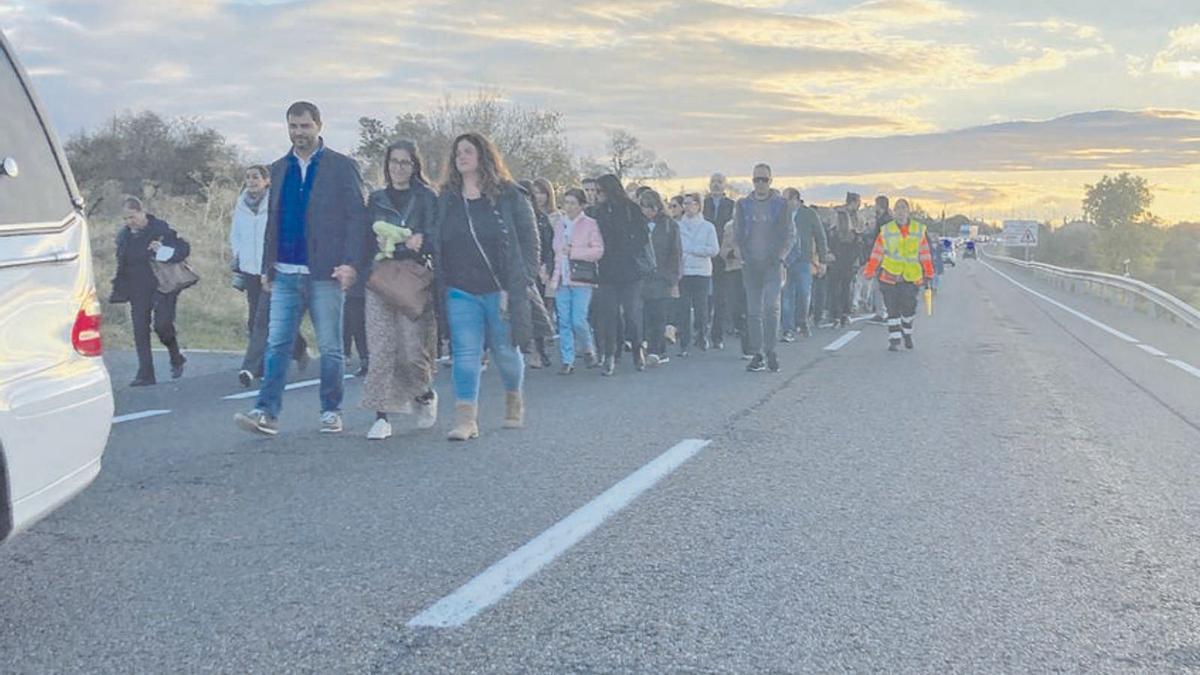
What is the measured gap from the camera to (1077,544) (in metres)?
5.64

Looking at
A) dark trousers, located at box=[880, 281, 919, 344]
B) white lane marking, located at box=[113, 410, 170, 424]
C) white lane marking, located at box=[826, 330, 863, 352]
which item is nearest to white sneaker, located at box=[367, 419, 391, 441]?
white lane marking, located at box=[113, 410, 170, 424]

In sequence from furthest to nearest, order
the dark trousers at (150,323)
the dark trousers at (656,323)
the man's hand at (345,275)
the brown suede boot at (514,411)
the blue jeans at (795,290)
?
1. the blue jeans at (795,290)
2. the dark trousers at (656,323)
3. the dark trousers at (150,323)
4. the brown suede boot at (514,411)
5. the man's hand at (345,275)

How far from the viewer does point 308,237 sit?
26.0 feet

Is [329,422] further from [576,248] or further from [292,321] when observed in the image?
[576,248]

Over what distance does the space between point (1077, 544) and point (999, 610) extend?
124cm

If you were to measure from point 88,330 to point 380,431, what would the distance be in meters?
3.78

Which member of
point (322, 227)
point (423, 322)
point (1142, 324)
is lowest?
point (1142, 324)

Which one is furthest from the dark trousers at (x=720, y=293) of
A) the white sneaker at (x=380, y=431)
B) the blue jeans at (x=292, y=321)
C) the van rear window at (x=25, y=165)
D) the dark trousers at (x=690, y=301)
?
the van rear window at (x=25, y=165)

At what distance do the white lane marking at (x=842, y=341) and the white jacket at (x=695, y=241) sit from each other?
2.08m

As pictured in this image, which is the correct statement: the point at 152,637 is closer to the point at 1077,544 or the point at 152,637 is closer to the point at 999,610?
the point at 999,610

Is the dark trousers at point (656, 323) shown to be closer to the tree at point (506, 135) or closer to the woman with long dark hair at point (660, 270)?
the woman with long dark hair at point (660, 270)

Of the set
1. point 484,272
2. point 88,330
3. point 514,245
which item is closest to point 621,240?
point 514,245

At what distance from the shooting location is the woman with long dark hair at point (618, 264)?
1298 centimetres

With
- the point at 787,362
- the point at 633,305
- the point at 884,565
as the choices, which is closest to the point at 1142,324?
the point at 787,362
